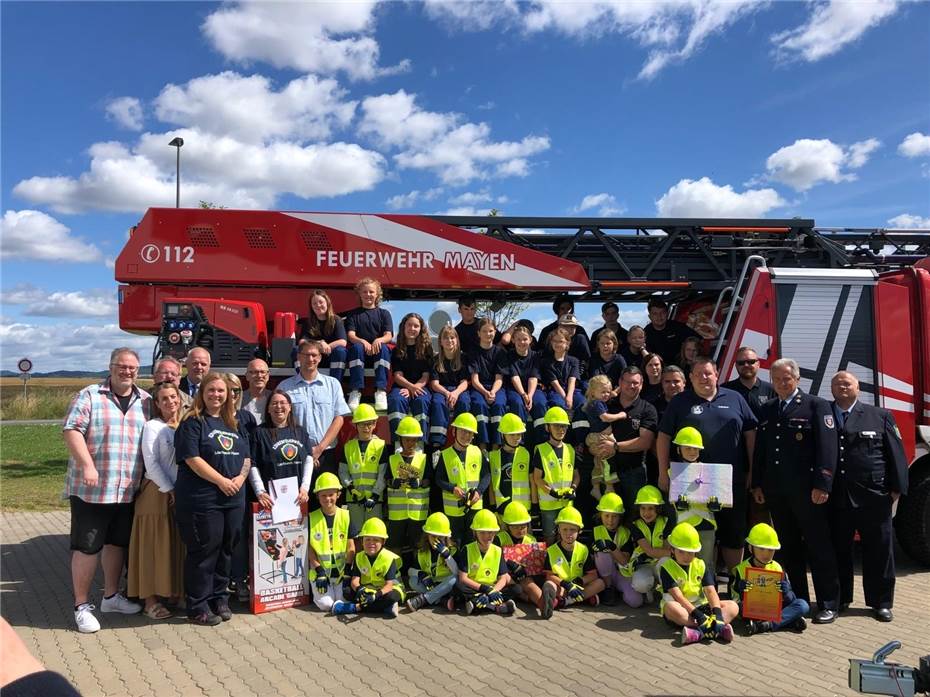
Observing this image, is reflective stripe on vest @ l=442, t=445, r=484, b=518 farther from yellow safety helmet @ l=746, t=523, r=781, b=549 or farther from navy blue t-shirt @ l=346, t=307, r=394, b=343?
yellow safety helmet @ l=746, t=523, r=781, b=549

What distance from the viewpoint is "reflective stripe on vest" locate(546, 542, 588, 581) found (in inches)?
200

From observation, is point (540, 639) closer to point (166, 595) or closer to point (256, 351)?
point (166, 595)

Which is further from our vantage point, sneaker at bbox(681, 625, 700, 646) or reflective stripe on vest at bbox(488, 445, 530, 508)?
reflective stripe on vest at bbox(488, 445, 530, 508)

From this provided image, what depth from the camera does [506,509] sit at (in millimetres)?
5336

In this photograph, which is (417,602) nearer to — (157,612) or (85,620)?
(157,612)

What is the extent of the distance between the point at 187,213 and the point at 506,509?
15.3ft

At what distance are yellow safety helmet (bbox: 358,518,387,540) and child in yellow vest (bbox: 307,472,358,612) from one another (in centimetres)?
25

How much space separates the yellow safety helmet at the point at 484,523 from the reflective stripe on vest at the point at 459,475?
0.82 feet

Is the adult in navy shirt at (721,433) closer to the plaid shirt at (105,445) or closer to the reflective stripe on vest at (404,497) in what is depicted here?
the reflective stripe on vest at (404,497)

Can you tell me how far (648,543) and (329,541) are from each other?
8.73 ft

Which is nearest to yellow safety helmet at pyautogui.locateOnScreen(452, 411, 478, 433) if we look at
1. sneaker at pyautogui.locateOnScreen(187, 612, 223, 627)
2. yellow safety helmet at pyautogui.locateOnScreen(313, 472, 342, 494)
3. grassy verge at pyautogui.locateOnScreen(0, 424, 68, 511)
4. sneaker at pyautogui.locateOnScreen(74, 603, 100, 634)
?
yellow safety helmet at pyautogui.locateOnScreen(313, 472, 342, 494)

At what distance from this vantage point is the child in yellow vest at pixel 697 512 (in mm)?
4961

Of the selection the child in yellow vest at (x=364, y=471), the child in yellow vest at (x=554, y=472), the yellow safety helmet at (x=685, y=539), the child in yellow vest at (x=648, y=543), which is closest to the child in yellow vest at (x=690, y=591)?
the yellow safety helmet at (x=685, y=539)

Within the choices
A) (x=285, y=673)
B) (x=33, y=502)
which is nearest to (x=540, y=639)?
(x=285, y=673)
